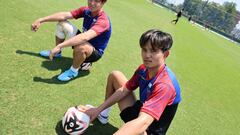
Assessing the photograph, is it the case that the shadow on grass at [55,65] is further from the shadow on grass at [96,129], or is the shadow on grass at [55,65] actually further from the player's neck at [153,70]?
the player's neck at [153,70]

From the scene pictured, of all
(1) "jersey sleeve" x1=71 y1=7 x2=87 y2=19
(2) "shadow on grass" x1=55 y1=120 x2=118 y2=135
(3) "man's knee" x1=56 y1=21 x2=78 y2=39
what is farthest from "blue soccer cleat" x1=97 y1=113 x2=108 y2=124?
(1) "jersey sleeve" x1=71 y1=7 x2=87 y2=19

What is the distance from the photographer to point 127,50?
339 inches

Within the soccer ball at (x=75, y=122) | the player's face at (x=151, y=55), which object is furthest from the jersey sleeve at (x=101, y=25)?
the player's face at (x=151, y=55)

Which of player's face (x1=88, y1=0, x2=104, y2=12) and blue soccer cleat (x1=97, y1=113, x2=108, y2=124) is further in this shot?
player's face (x1=88, y1=0, x2=104, y2=12)

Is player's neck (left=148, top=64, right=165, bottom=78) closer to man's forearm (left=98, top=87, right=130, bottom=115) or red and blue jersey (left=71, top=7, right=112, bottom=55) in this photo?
man's forearm (left=98, top=87, right=130, bottom=115)

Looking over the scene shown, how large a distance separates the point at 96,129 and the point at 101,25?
1749 millimetres

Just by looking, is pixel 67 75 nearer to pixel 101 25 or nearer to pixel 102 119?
pixel 101 25

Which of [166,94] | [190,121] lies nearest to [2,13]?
[190,121]

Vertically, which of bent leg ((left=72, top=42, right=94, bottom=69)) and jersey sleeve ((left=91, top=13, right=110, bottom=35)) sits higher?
jersey sleeve ((left=91, top=13, right=110, bottom=35))

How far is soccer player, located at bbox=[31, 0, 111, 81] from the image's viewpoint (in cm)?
459

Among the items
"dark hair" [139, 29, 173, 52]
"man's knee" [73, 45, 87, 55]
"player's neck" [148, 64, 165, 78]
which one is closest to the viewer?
"dark hair" [139, 29, 173, 52]

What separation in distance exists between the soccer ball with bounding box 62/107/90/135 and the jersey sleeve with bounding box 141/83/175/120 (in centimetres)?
92

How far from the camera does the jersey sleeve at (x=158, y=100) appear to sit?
2.80m

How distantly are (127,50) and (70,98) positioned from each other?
4514mm
